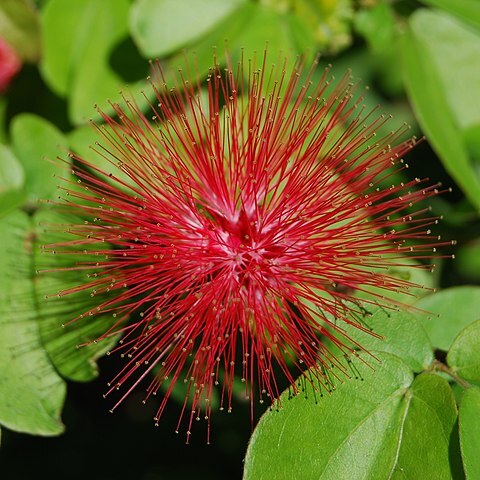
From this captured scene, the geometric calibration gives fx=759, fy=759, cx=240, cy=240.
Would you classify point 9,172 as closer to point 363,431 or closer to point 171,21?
point 171,21

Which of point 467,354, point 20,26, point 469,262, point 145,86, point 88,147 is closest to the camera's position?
point 467,354

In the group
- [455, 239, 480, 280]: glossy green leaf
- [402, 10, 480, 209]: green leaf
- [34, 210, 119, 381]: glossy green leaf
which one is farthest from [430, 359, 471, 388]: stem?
[455, 239, 480, 280]: glossy green leaf

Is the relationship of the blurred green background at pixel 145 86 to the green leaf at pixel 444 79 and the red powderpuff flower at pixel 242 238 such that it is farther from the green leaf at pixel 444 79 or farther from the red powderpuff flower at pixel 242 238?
the red powderpuff flower at pixel 242 238

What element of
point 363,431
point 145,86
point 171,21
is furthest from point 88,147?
point 363,431

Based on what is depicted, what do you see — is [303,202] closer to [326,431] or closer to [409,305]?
[409,305]

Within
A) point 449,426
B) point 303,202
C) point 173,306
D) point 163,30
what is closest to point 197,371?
point 173,306

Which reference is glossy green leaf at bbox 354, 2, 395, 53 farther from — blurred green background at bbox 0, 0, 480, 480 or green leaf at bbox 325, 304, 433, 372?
green leaf at bbox 325, 304, 433, 372
